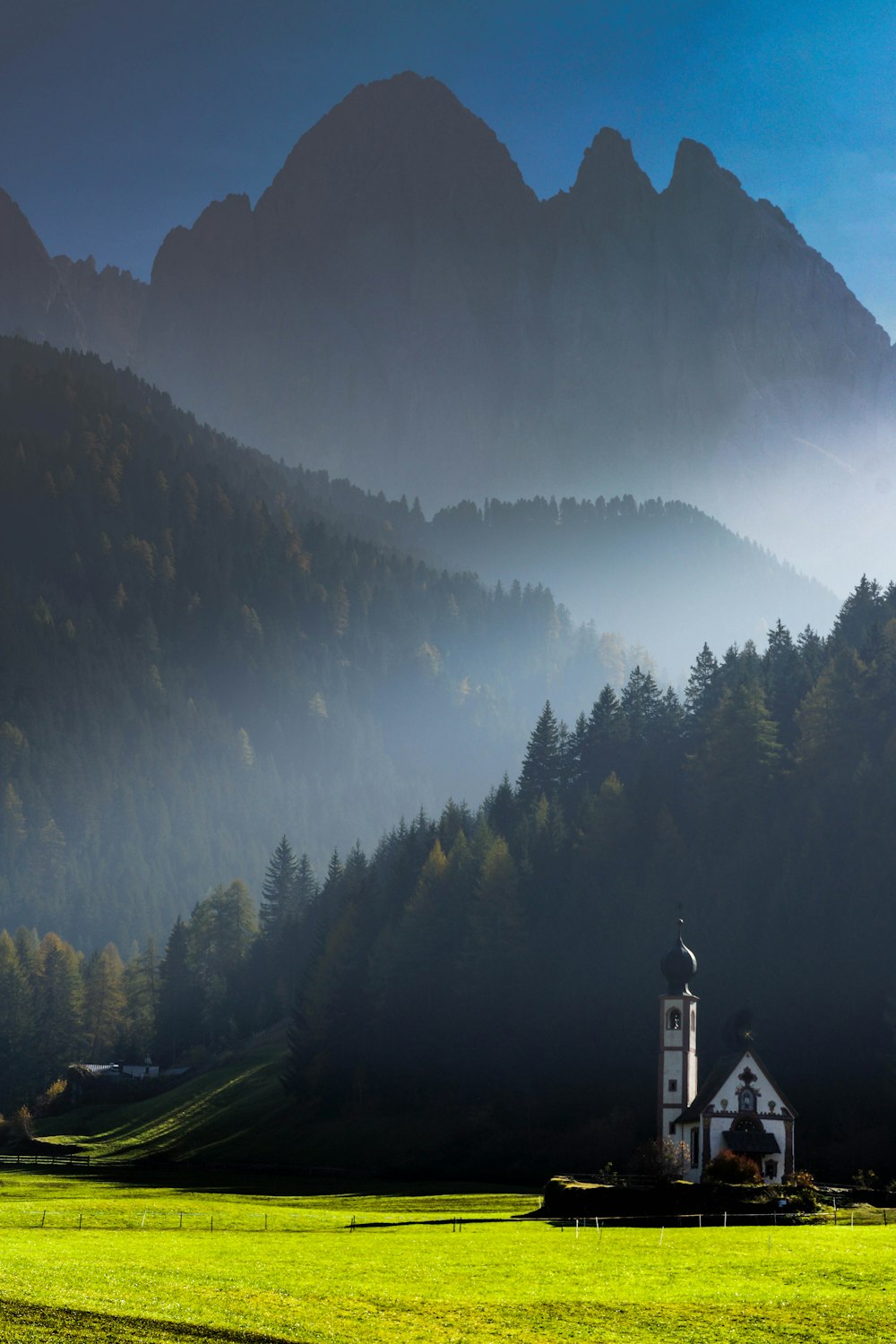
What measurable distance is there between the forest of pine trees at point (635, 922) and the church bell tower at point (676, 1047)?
15.8 ft

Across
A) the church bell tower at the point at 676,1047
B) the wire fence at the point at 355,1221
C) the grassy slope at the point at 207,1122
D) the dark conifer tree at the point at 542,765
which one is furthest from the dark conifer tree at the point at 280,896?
the wire fence at the point at 355,1221

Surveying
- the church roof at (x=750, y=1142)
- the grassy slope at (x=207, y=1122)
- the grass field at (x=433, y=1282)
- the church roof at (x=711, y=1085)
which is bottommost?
the grassy slope at (x=207, y=1122)

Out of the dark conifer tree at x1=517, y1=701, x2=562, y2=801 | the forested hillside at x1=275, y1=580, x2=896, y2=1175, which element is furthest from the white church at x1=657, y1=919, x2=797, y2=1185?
the dark conifer tree at x1=517, y1=701, x2=562, y2=801

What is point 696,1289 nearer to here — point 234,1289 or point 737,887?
point 234,1289

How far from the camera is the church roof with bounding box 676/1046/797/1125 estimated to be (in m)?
83.4

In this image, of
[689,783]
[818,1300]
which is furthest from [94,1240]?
[689,783]

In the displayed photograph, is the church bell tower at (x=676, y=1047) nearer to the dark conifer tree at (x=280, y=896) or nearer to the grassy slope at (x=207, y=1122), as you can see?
the grassy slope at (x=207, y=1122)

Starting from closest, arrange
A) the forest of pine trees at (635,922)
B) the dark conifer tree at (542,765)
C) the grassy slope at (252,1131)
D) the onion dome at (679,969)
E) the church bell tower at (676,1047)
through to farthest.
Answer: the church bell tower at (676,1047) < the onion dome at (679,969) < the forest of pine trees at (635,922) < the grassy slope at (252,1131) < the dark conifer tree at (542,765)

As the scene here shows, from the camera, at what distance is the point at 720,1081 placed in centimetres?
8350

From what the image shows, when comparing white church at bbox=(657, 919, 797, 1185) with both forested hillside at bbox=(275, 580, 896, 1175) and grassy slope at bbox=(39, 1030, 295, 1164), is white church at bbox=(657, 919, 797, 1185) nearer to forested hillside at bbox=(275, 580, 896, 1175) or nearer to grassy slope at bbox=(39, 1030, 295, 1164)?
forested hillside at bbox=(275, 580, 896, 1175)

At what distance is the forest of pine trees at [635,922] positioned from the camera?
9725cm

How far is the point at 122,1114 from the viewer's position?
141250 mm

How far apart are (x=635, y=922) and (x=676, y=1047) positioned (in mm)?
24681

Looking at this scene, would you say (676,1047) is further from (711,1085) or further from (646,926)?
(646,926)
